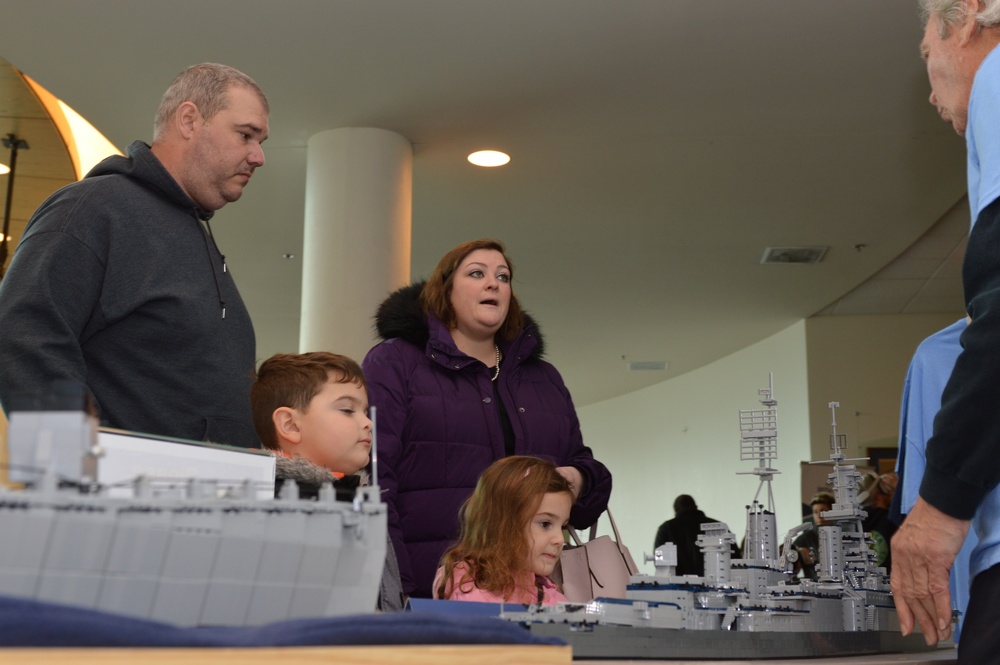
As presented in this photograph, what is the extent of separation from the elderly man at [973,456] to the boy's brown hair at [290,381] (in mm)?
1279

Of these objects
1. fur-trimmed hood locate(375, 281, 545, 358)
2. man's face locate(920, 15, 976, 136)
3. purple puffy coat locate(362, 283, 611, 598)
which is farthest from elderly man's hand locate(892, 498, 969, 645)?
fur-trimmed hood locate(375, 281, 545, 358)

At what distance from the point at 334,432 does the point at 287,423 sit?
4.2 inches

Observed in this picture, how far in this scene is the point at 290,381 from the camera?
2.37m

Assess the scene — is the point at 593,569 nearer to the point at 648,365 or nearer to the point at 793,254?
the point at 793,254

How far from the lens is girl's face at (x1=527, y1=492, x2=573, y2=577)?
131 inches

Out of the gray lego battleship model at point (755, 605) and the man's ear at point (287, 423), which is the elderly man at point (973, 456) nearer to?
the gray lego battleship model at point (755, 605)

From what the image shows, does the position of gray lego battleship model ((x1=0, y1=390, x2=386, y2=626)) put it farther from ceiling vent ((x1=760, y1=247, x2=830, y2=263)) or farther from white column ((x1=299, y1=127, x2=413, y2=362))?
ceiling vent ((x1=760, y1=247, x2=830, y2=263))

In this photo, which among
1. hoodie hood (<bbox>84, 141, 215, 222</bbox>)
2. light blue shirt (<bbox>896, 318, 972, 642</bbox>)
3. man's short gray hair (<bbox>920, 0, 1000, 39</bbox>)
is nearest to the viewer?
man's short gray hair (<bbox>920, 0, 1000, 39</bbox>)

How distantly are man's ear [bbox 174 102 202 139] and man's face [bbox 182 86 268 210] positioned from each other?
0.8 inches

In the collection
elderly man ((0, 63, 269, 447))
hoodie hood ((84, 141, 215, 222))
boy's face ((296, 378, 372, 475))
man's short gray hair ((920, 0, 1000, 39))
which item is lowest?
boy's face ((296, 378, 372, 475))

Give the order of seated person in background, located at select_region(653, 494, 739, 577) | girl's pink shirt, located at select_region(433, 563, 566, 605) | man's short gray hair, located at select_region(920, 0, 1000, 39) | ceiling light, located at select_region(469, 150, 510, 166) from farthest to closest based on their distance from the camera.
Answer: seated person in background, located at select_region(653, 494, 739, 577)
ceiling light, located at select_region(469, 150, 510, 166)
girl's pink shirt, located at select_region(433, 563, 566, 605)
man's short gray hair, located at select_region(920, 0, 1000, 39)

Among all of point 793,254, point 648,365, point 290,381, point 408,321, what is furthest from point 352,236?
point 648,365

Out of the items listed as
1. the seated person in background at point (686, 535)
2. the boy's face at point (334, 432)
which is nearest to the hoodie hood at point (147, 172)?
the boy's face at point (334, 432)

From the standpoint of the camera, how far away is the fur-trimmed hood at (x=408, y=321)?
153 inches
